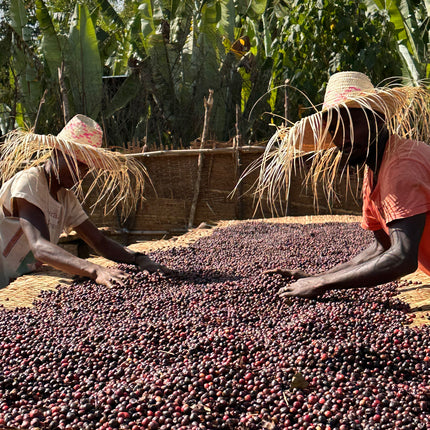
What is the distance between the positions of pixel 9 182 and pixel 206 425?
7.65ft

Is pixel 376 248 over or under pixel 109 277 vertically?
over

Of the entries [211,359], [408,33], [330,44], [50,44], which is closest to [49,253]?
[211,359]

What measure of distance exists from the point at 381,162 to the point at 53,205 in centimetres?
210

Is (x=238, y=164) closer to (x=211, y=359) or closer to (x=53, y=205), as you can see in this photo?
(x=53, y=205)

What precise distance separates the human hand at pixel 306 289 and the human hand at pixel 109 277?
0.95 m

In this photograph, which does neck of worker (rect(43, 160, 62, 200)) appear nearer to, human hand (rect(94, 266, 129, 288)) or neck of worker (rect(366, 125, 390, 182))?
human hand (rect(94, 266, 129, 288))

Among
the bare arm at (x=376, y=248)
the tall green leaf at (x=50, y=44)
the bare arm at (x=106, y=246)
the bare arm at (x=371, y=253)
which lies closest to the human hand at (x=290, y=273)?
the bare arm at (x=371, y=253)

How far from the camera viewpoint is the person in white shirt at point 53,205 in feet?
9.72

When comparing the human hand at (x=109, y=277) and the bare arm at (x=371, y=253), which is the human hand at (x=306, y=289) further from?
the human hand at (x=109, y=277)

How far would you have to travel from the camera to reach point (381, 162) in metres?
2.18

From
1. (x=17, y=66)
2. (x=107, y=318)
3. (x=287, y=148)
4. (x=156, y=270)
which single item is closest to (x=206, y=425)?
(x=107, y=318)

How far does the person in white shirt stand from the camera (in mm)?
2963

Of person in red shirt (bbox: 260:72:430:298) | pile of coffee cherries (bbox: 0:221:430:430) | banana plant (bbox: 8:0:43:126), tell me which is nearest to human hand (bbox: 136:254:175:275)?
pile of coffee cherries (bbox: 0:221:430:430)

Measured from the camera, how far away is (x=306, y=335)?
2.07m
